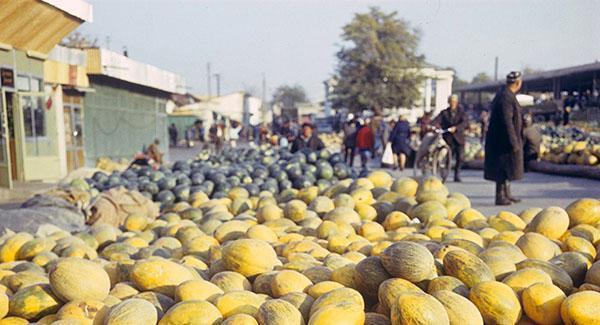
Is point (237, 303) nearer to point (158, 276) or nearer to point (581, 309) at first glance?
point (158, 276)

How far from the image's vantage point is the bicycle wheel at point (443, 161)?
10695 mm

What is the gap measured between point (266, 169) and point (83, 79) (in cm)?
1011

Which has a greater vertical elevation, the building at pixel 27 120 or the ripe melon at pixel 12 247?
the building at pixel 27 120

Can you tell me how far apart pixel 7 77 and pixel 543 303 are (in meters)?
11.8

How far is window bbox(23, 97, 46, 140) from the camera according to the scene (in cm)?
1196

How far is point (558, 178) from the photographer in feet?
36.6

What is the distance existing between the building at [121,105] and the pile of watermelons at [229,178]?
900cm

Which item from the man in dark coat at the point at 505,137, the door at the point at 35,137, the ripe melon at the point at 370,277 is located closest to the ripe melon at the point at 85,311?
the ripe melon at the point at 370,277

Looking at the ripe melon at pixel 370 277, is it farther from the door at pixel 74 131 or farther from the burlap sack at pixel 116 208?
the door at pixel 74 131

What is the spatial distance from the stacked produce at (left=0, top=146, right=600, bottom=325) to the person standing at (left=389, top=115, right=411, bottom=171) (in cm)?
952

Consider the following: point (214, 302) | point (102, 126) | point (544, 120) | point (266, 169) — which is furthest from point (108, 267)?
point (544, 120)

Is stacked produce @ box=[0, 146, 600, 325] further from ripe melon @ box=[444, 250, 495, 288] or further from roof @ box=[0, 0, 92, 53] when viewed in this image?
roof @ box=[0, 0, 92, 53]

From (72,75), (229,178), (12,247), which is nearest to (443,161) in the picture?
(229,178)

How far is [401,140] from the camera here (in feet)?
44.8
